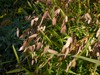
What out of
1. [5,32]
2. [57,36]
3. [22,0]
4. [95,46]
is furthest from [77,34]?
[22,0]

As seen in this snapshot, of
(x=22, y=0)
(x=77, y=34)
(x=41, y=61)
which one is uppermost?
(x=22, y=0)

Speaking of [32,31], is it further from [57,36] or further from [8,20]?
[8,20]

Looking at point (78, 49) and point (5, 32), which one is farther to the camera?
point (5, 32)

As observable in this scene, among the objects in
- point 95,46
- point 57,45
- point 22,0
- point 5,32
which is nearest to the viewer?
point 95,46

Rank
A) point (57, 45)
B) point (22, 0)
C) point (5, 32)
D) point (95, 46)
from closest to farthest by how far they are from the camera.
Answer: point (95, 46)
point (57, 45)
point (5, 32)
point (22, 0)

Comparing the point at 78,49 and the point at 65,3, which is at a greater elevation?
the point at 65,3

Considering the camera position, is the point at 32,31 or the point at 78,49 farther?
the point at 32,31

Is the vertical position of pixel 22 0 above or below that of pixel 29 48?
above

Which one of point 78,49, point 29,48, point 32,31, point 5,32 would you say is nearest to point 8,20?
point 5,32

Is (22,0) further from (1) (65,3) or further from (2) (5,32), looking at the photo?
(1) (65,3)
